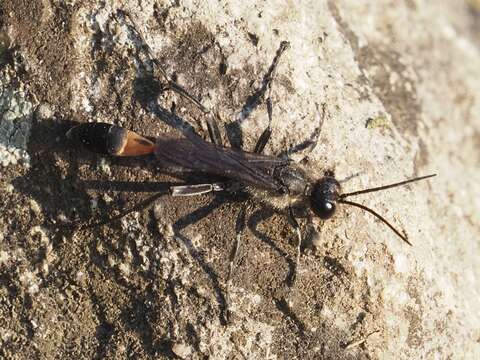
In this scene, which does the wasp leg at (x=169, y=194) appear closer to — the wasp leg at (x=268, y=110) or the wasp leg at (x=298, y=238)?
the wasp leg at (x=268, y=110)

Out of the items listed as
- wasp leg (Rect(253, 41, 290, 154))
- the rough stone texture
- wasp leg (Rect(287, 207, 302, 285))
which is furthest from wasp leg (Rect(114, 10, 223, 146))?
wasp leg (Rect(287, 207, 302, 285))

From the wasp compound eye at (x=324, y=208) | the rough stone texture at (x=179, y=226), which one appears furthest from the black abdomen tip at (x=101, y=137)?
the wasp compound eye at (x=324, y=208)

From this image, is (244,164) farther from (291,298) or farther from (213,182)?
(291,298)

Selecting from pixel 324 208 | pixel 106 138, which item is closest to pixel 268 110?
pixel 324 208

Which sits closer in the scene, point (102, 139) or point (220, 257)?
point (102, 139)

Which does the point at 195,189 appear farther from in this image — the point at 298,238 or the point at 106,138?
the point at 298,238

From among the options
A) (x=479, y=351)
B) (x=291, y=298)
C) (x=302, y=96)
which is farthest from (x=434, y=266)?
(x=302, y=96)
